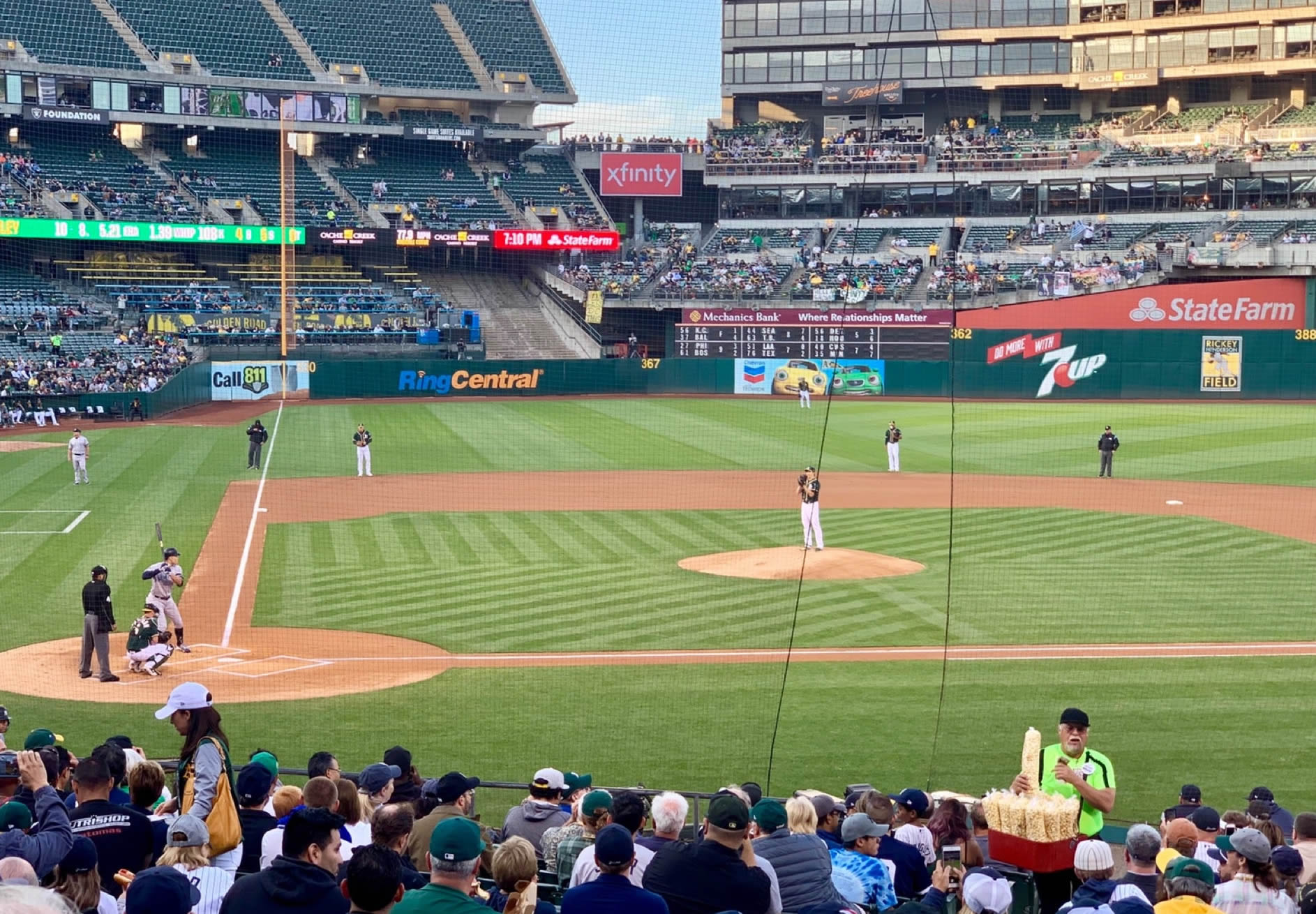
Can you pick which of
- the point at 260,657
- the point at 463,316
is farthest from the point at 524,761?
the point at 463,316

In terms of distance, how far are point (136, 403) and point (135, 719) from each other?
33292mm

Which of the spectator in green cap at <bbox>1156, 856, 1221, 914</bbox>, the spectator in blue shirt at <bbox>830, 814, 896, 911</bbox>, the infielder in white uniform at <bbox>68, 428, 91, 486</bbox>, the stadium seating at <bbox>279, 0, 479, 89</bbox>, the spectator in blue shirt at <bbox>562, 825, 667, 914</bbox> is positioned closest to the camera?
the spectator in blue shirt at <bbox>562, 825, 667, 914</bbox>

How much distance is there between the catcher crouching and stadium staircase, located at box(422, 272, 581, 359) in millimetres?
41153

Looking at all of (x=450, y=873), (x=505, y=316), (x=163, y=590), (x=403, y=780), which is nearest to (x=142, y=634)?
(x=163, y=590)

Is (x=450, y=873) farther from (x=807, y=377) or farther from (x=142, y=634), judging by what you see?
(x=807, y=377)

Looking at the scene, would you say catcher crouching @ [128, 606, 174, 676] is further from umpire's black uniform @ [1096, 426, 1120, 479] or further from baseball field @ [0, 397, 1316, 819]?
umpire's black uniform @ [1096, 426, 1120, 479]

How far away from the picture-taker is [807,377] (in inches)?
2110

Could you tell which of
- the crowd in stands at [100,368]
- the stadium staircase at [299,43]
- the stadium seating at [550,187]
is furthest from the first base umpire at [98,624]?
the stadium staircase at [299,43]

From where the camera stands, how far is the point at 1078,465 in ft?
120

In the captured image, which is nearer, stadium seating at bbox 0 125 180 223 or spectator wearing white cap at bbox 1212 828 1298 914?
spectator wearing white cap at bbox 1212 828 1298 914

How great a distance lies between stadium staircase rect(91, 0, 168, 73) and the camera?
59.2m

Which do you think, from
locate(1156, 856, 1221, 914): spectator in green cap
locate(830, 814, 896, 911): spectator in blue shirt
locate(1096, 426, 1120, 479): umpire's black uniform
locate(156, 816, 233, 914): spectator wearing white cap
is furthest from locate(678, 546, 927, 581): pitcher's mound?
locate(156, 816, 233, 914): spectator wearing white cap

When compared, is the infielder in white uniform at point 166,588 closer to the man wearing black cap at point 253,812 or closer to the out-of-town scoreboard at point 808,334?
the man wearing black cap at point 253,812

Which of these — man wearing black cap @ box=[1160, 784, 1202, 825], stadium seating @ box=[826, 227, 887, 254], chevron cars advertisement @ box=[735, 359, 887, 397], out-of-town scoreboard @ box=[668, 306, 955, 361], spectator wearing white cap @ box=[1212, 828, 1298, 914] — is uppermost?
stadium seating @ box=[826, 227, 887, 254]
